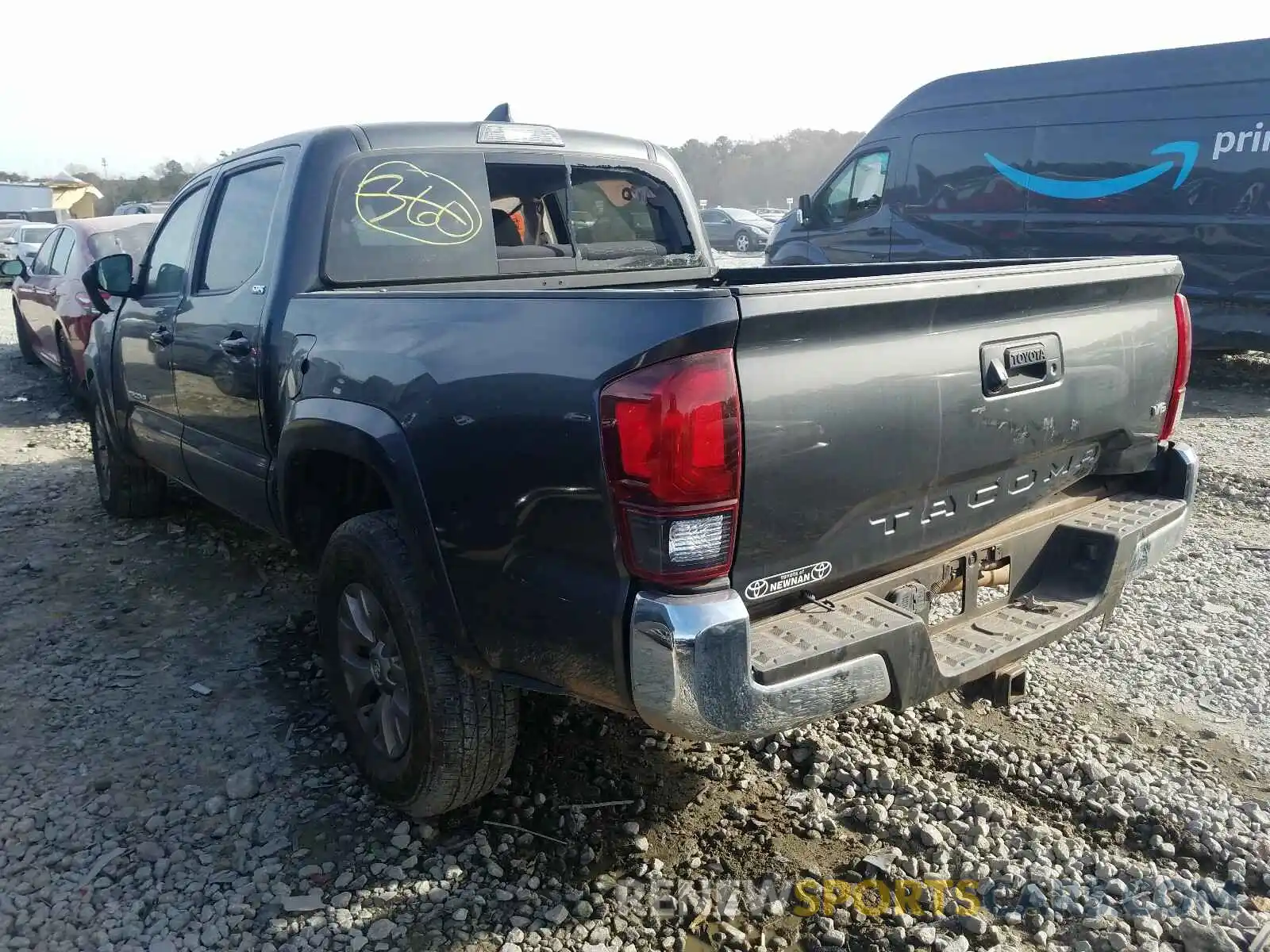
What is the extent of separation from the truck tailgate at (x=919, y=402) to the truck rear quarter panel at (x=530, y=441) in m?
0.25

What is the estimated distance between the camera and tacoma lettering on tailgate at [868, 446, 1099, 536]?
97.3 inches

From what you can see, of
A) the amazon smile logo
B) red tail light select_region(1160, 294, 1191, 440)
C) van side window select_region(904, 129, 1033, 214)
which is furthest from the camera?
van side window select_region(904, 129, 1033, 214)

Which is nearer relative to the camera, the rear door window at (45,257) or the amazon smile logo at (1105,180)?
the amazon smile logo at (1105,180)

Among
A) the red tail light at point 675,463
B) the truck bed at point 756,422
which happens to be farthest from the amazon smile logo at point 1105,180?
the red tail light at point 675,463

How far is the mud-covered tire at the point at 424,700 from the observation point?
265cm

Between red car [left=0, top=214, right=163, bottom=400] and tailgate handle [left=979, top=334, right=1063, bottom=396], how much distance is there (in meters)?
6.94

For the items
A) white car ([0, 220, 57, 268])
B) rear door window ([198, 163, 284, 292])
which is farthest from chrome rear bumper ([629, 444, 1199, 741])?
white car ([0, 220, 57, 268])

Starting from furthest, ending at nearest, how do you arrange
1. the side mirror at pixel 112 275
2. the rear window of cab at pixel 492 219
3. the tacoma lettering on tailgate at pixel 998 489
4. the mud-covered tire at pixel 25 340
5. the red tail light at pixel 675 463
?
1. the mud-covered tire at pixel 25 340
2. the side mirror at pixel 112 275
3. the rear window of cab at pixel 492 219
4. the tacoma lettering on tailgate at pixel 998 489
5. the red tail light at pixel 675 463

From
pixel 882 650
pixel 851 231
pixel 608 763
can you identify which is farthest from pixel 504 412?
pixel 851 231

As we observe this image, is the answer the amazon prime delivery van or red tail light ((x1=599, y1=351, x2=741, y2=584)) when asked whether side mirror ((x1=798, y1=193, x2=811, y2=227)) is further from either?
red tail light ((x1=599, y1=351, x2=741, y2=584))

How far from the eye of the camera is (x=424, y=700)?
2674mm

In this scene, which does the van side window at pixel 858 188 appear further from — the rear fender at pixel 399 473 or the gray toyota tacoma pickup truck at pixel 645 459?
the rear fender at pixel 399 473

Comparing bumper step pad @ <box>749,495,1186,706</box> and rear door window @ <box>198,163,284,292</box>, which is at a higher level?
rear door window @ <box>198,163,284,292</box>

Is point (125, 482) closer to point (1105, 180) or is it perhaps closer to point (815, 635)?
point (815, 635)
